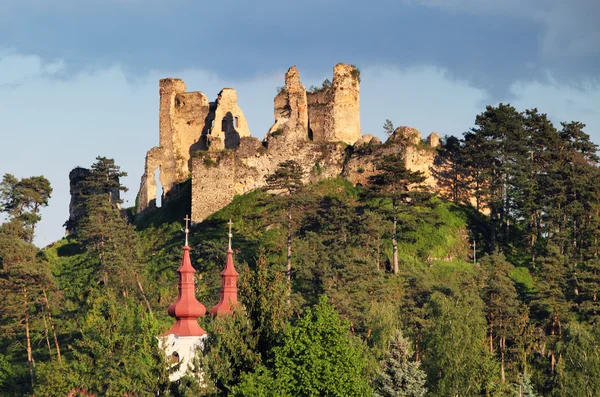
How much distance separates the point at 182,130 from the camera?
80.9 meters

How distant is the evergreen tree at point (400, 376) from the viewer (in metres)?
47.4

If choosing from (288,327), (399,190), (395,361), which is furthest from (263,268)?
(399,190)

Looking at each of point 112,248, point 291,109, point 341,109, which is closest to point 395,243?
point 341,109

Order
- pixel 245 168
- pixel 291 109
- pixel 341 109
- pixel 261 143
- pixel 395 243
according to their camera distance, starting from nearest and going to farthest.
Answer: pixel 395 243
pixel 245 168
pixel 261 143
pixel 341 109
pixel 291 109

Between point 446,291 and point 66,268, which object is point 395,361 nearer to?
point 446,291

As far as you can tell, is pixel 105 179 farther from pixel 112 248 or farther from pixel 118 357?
pixel 118 357

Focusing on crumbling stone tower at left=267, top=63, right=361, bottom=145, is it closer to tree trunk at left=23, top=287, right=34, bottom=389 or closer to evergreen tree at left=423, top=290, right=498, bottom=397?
tree trunk at left=23, top=287, right=34, bottom=389

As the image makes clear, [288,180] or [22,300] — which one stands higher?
[288,180]

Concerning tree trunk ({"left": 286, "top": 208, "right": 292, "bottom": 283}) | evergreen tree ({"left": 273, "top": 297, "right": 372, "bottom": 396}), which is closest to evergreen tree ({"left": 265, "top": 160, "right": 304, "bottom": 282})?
tree trunk ({"left": 286, "top": 208, "right": 292, "bottom": 283})

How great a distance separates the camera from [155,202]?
8019 centimetres

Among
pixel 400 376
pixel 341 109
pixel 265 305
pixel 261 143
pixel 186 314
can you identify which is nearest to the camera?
pixel 265 305

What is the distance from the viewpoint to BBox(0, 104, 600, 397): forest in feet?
141

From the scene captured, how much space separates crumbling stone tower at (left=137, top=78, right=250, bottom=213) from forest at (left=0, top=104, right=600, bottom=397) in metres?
2.31

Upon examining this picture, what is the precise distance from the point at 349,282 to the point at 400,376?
1256 cm
